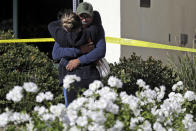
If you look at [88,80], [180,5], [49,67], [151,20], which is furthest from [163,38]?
[88,80]

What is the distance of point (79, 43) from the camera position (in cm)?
404

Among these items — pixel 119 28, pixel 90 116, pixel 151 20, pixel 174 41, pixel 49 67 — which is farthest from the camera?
pixel 174 41

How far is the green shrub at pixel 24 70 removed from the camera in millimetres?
5664

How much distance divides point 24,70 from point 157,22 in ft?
10.5

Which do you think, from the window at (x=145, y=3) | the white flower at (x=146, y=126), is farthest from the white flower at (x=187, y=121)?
the window at (x=145, y=3)

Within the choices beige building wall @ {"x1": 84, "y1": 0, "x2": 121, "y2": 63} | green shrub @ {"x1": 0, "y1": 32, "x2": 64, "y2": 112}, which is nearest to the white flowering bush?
green shrub @ {"x1": 0, "y1": 32, "x2": 64, "y2": 112}

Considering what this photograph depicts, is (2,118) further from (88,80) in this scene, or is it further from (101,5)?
(101,5)

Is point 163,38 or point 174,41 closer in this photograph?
point 163,38

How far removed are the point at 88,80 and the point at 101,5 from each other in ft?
11.2

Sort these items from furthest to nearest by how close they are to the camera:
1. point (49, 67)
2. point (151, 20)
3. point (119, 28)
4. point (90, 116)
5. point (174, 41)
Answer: point (174, 41), point (151, 20), point (119, 28), point (49, 67), point (90, 116)

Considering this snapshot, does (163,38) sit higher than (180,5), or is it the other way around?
(180,5)

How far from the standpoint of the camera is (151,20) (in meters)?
7.99

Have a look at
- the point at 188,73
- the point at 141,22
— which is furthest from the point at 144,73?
the point at 141,22

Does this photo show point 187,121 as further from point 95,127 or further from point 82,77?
point 82,77
